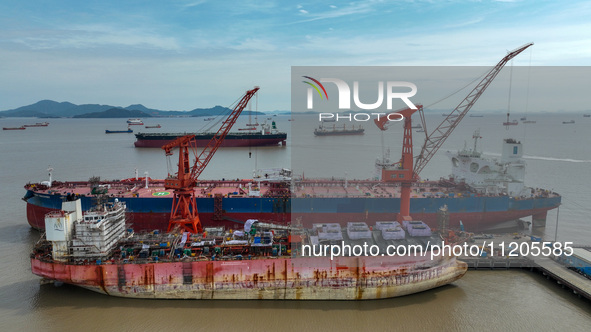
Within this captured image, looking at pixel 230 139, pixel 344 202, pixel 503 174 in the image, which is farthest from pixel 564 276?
pixel 230 139

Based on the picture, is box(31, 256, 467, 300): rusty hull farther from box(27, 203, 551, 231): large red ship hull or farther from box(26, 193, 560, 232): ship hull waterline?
box(26, 193, 560, 232): ship hull waterline

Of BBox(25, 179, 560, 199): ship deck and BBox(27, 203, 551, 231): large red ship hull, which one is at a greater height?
BBox(25, 179, 560, 199): ship deck

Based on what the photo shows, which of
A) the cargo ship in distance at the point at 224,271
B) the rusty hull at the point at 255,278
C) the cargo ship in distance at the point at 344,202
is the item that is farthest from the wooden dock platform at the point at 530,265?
the cargo ship in distance at the point at 344,202

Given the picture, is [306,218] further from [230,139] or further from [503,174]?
[230,139]

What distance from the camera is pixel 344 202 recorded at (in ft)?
75.3

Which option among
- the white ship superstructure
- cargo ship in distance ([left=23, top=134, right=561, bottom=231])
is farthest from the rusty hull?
the white ship superstructure

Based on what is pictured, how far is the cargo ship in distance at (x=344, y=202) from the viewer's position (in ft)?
74.6

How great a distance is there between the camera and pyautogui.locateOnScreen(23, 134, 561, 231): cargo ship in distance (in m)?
22.7

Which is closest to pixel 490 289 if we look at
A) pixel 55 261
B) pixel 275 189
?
pixel 275 189

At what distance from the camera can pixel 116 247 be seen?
53.8 ft

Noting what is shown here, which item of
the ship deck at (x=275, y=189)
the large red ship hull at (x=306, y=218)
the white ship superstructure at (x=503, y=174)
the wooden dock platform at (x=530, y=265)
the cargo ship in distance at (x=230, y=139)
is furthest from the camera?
the cargo ship in distance at (x=230, y=139)

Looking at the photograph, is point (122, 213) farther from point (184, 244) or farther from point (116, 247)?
point (184, 244)

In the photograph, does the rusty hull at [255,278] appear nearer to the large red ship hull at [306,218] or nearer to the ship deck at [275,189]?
the large red ship hull at [306,218]

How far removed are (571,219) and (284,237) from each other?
Result: 1975 cm
